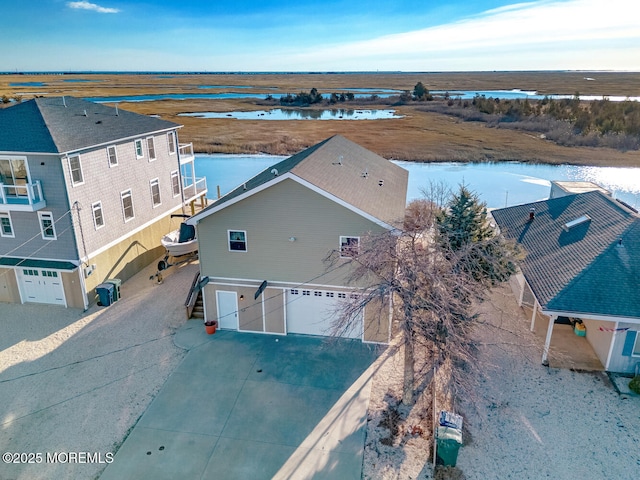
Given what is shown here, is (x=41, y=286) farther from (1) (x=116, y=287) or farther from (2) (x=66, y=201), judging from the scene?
(2) (x=66, y=201)

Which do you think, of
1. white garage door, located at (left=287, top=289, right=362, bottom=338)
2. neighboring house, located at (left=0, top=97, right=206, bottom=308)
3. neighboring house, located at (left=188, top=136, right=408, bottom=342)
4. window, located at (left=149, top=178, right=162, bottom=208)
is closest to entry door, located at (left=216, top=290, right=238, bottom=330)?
neighboring house, located at (left=188, top=136, right=408, bottom=342)

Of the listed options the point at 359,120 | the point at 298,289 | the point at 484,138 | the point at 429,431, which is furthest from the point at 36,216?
the point at 359,120

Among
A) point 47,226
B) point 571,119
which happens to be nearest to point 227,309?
point 47,226

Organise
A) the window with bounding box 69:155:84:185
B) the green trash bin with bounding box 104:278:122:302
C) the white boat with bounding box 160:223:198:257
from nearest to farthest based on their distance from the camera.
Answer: the window with bounding box 69:155:84:185
the green trash bin with bounding box 104:278:122:302
the white boat with bounding box 160:223:198:257

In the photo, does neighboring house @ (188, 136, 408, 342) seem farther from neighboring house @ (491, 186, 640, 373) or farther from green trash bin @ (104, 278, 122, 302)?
neighboring house @ (491, 186, 640, 373)

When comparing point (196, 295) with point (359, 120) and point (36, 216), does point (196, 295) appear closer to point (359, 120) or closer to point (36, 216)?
point (36, 216)

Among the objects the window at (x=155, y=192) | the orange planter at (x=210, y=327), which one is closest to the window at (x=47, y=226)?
the window at (x=155, y=192)
